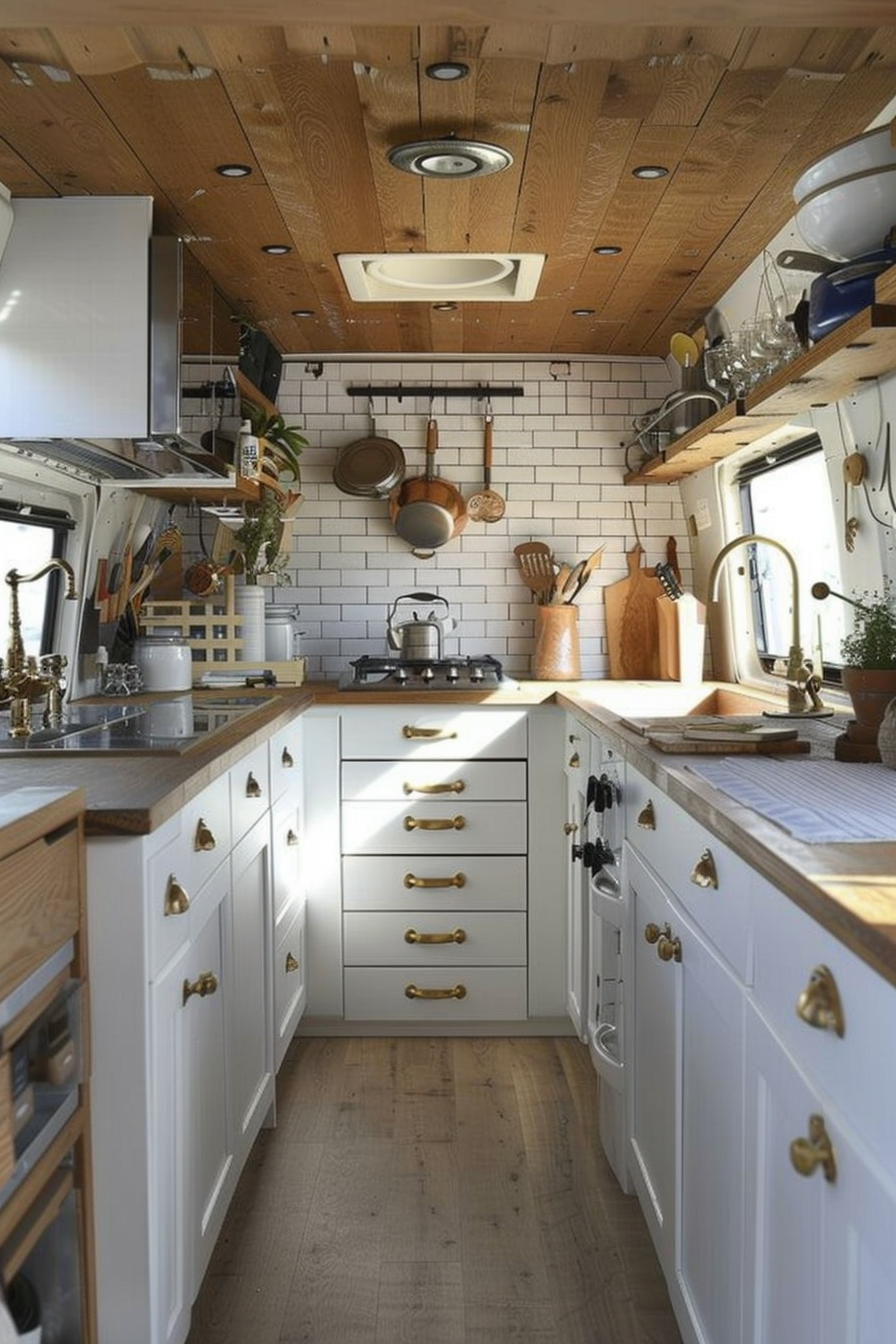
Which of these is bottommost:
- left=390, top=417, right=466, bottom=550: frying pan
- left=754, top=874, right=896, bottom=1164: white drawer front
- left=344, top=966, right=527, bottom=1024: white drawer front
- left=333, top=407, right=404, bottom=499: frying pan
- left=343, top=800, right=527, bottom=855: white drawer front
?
left=344, top=966, right=527, bottom=1024: white drawer front

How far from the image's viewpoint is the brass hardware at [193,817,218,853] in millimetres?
2170

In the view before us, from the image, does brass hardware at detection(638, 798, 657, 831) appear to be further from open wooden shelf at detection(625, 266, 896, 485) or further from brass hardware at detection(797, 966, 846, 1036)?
brass hardware at detection(797, 966, 846, 1036)

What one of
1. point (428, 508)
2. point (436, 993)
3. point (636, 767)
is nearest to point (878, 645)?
point (636, 767)

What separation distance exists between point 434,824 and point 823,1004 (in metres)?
2.71

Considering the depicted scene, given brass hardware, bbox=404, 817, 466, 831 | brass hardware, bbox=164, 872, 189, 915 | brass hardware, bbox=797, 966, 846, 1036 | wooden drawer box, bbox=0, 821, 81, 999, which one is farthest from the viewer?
brass hardware, bbox=404, 817, 466, 831

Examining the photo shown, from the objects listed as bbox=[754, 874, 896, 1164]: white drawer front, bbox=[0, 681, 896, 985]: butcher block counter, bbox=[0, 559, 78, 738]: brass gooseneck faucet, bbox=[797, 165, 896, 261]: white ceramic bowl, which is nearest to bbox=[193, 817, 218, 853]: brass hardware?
bbox=[0, 681, 896, 985]: butcher block counter

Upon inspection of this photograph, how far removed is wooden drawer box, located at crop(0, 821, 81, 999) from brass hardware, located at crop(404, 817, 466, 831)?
85.6 inches

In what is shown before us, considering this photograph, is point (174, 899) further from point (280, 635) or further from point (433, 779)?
point (280, 635)

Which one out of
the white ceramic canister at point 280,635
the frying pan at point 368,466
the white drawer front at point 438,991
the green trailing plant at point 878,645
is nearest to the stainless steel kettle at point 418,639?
the white ceramic canister at point 280,635

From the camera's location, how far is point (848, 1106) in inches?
46.0

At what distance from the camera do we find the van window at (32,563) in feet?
10.6

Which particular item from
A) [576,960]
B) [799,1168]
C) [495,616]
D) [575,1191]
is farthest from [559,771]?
[799,1168]

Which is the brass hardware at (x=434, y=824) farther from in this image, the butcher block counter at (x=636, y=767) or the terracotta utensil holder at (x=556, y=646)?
the terracotta utensil holder at (x=556, y=646)

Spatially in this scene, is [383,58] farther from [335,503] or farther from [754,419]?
[335,503]
